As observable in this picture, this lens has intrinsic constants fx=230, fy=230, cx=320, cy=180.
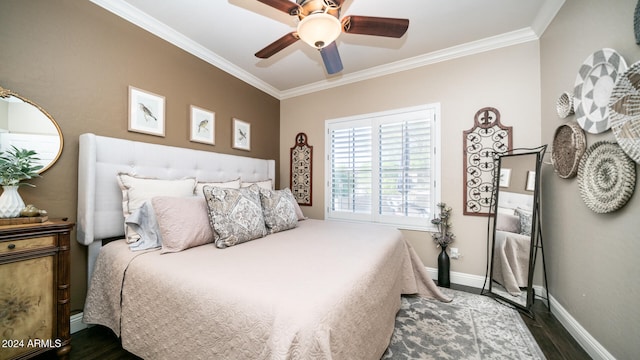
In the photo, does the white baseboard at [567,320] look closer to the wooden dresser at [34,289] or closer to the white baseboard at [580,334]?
the white baseboard at [580,334]

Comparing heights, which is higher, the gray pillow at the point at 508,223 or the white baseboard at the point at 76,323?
the gray pillow at the point at 508,223

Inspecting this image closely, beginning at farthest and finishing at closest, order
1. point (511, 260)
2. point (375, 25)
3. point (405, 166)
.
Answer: point (405, 166), point (511, 260), point (375, 25)

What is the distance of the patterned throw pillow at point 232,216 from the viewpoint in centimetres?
172

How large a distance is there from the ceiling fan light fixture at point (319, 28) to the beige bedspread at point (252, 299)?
4.70 feet

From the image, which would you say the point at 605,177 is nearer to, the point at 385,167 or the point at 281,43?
the point at 385,167

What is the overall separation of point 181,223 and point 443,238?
265cm

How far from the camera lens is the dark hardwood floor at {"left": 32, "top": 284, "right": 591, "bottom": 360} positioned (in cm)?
152

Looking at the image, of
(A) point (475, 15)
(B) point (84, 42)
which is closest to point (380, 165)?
(A) point (475, 15)

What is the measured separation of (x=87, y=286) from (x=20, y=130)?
1222mm

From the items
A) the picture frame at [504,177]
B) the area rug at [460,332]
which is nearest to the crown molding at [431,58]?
the picture frame at [504,177]

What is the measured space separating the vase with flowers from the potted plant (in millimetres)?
3479

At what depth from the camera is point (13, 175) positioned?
1415 millimetres

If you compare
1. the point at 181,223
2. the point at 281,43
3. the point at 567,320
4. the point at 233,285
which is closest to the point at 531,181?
the point at 567,320

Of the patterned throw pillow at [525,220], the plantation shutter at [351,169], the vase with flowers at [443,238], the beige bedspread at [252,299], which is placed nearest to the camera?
the beige bedspread at [252,299]
